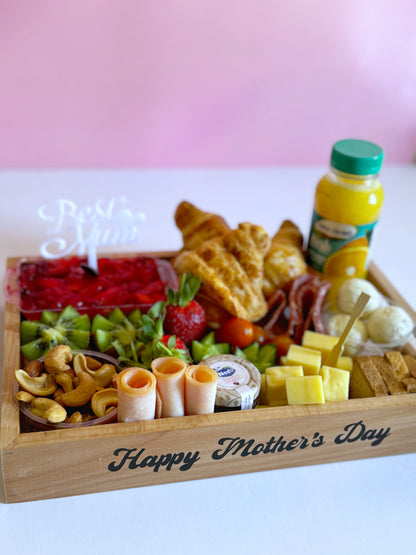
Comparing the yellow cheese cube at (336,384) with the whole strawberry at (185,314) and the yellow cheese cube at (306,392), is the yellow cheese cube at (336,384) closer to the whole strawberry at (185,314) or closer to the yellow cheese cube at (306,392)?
the yellow cheese cube at (306,392)

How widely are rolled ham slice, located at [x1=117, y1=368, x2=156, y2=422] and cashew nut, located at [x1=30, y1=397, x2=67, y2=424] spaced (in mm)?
95

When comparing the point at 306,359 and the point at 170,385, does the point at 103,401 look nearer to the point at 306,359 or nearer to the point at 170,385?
the point at 170,385

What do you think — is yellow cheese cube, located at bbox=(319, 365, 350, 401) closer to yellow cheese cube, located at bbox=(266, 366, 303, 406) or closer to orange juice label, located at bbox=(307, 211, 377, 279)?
yellow cheese cube, located at bbox=(266, 366, 303, 406)

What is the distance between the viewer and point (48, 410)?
0.99 meters

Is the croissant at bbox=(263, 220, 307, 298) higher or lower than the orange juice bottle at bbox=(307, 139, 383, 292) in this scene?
lower

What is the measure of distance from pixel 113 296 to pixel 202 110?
1.19 metres

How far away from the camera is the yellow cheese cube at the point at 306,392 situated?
42.1 inches

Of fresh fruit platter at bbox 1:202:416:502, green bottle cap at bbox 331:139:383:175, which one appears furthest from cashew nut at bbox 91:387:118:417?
green bottle cap at bbox 331:139:383:175

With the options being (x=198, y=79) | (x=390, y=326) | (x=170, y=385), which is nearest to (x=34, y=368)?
(x=170, y=385)

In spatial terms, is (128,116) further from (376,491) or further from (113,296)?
(376,491)

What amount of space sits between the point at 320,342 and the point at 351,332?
0.09 meters

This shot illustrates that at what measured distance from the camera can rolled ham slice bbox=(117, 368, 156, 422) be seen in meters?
0.95

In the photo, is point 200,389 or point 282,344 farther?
point 282,344

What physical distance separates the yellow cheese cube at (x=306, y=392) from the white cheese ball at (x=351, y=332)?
0.24 metres
